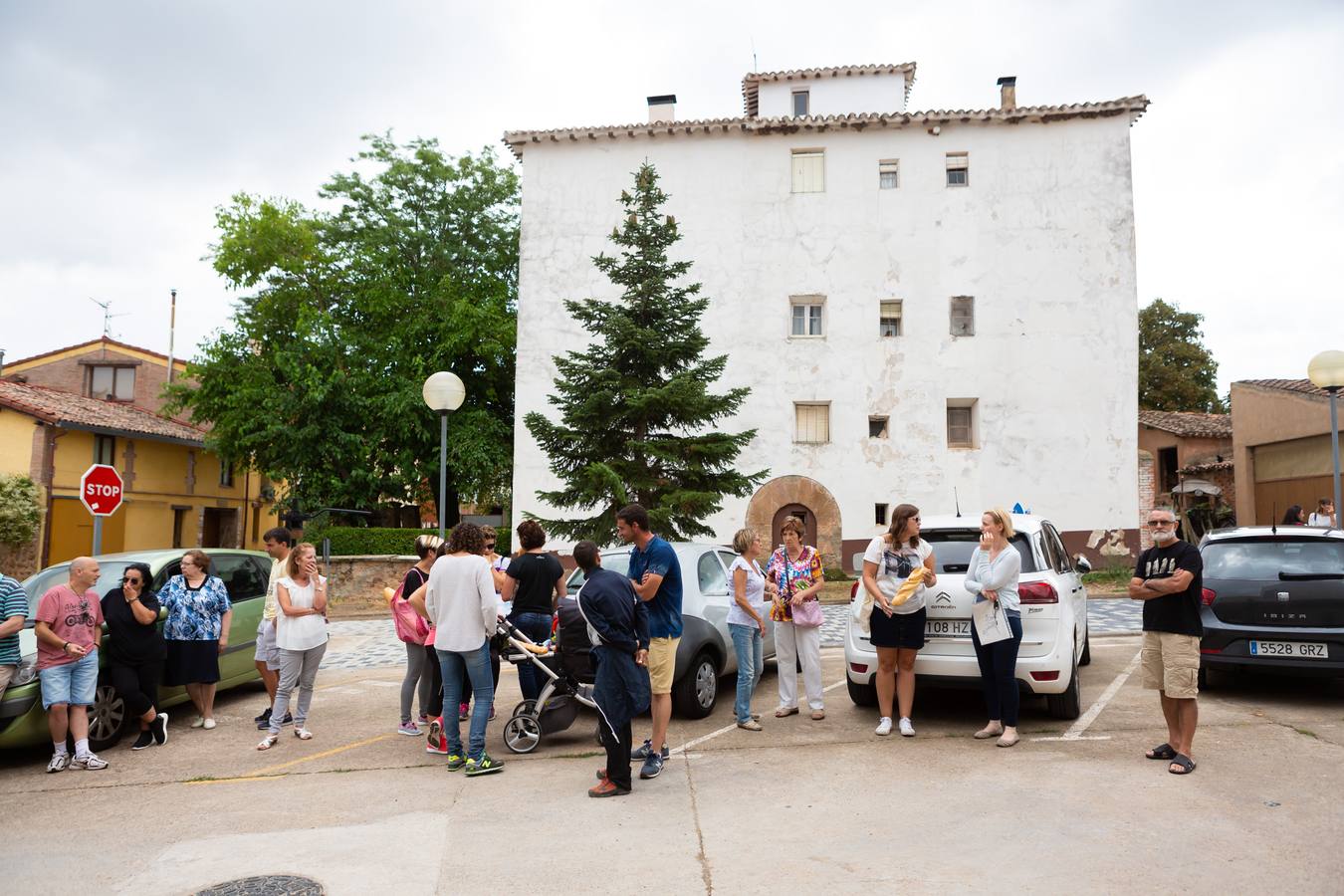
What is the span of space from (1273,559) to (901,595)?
12.4ft

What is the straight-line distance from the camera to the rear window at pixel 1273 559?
7.84m

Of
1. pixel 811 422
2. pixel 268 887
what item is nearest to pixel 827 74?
pixel 811 422

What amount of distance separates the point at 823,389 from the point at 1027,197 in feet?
26.1

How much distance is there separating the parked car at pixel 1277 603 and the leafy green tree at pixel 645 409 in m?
9.36

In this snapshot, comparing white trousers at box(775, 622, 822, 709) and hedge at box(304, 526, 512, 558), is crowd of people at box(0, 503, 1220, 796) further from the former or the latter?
hedge at box(304, 526, 512, 558)

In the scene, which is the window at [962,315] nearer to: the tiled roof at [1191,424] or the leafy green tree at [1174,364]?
the tiled roof at [1191,424]

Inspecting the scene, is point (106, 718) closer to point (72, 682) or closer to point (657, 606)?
point (72, 682)

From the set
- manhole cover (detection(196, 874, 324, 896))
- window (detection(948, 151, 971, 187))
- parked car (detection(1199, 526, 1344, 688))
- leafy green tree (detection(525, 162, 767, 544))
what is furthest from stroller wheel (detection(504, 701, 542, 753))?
window (detection(948, 151, 971, 187))

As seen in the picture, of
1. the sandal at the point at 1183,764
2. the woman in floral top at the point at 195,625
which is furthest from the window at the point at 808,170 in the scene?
the sandal at the point at 1183,764

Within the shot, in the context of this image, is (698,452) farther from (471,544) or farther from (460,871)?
(460,871)

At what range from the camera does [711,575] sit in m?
8.74

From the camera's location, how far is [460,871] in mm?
4551

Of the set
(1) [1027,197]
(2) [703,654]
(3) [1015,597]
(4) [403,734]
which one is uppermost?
(1) [1027,197]

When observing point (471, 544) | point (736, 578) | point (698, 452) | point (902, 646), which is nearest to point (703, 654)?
point (736, 578)
